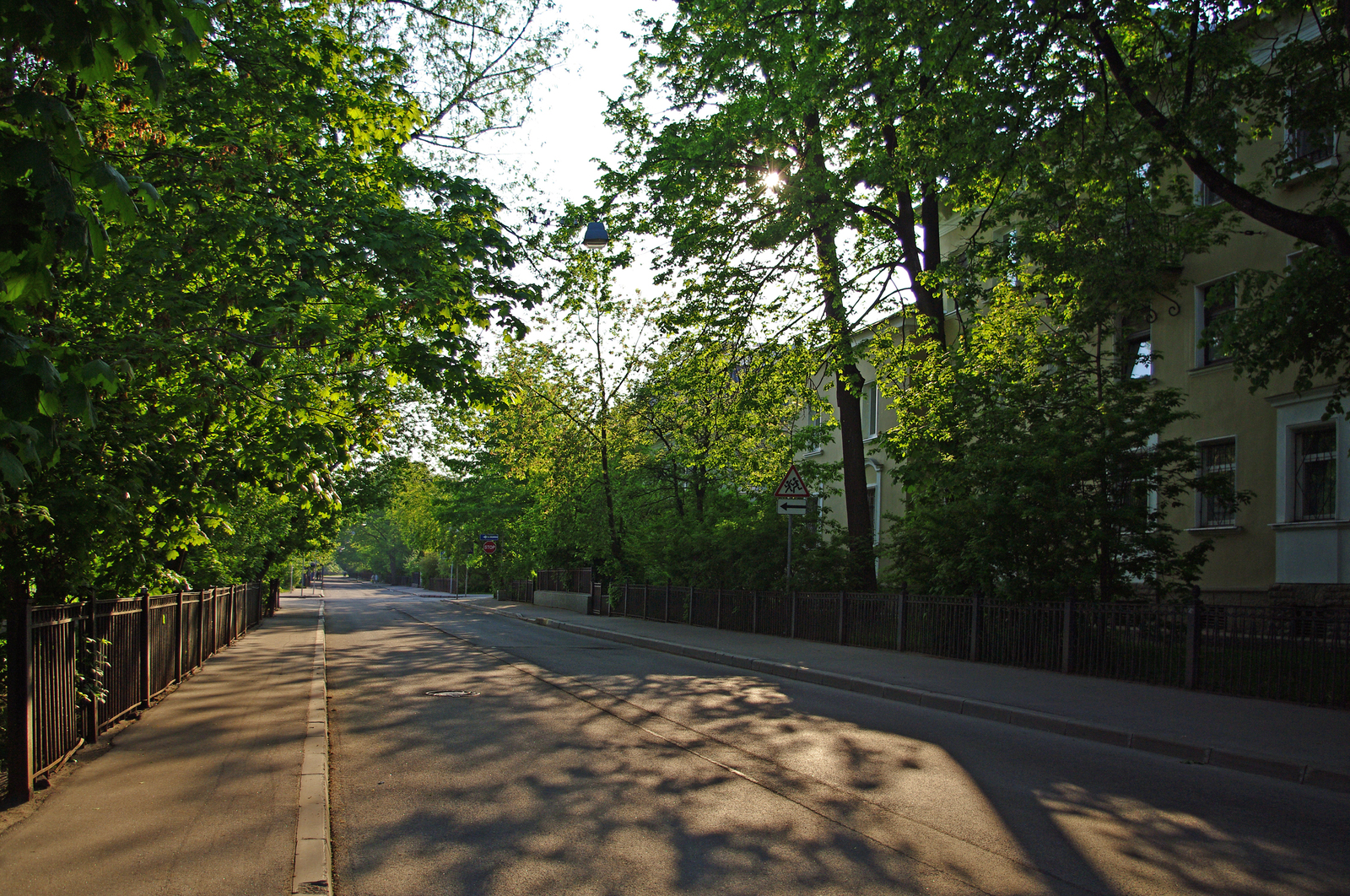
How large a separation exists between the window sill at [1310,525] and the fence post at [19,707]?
64.0 feet

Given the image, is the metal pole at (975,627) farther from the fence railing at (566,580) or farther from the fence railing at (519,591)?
the fence railing at (519,591)

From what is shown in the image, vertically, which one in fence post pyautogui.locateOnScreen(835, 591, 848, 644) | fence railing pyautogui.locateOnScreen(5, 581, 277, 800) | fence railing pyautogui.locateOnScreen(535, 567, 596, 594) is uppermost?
fence railing pyautogui.locateOnScreen(5, 581, 277, 800)

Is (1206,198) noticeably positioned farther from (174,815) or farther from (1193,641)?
(174,815)

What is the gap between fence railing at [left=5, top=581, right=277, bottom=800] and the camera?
571 cm

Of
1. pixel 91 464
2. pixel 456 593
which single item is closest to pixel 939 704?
pixel 91 464

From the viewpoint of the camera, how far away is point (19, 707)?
5.69 metres

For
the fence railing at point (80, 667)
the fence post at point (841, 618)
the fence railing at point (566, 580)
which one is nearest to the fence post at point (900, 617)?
the fence post at point (841, 618)

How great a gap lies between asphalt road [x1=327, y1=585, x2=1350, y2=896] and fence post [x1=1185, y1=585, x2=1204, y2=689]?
130 inches

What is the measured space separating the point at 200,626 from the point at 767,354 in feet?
39.6

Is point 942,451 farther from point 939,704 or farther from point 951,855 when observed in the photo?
point 951,855

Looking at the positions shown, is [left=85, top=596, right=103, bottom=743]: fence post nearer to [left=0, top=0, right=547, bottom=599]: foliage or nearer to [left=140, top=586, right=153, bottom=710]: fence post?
[left=0, top=0, right=547, bottom=599]: foliage

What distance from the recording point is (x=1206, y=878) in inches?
187

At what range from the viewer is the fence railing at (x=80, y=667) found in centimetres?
571

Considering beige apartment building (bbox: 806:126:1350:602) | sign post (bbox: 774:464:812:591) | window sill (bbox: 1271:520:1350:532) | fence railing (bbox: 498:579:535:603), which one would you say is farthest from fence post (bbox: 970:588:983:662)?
fence railing (bbox: 498:579:535:603)
